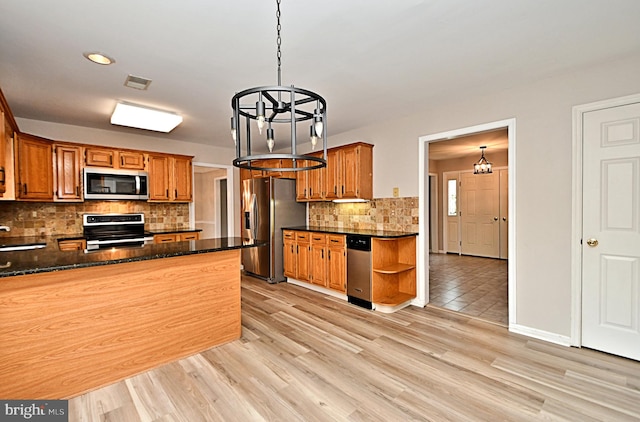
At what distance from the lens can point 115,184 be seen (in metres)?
4.29

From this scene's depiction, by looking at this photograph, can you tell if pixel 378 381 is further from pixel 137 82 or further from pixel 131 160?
pixel 131 160

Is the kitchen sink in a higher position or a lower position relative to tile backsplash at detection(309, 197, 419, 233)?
lower

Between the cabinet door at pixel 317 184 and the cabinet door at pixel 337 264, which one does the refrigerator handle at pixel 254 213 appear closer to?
the cabinet door at pixel 317 184

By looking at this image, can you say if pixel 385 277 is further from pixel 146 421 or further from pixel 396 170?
pixel 146 421

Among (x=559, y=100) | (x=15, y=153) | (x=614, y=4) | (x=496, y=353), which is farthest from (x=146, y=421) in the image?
(x=559, y=100)

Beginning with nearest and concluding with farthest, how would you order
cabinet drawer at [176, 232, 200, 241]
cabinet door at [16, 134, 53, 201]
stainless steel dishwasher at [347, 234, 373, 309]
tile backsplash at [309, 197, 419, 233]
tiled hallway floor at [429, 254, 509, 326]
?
cabinet door at [16, 134, 53, 201], tiled hallway floor at [429, 254, 509, 326], stainless steel dishwasher at [347, 234, 373, 309], tile backsplash at [309, 197, 419, 233], cabinet drawer at [176, 232, 200, 241]

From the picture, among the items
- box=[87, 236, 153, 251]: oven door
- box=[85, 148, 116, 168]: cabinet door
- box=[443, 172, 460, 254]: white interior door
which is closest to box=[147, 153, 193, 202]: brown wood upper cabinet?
box=[85, 148, 116, 168]: cabinet door

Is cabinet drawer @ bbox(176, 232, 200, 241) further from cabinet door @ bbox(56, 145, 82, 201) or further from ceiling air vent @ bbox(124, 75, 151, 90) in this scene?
ceiling air vent @ bbox(124, 75, 151, 90)

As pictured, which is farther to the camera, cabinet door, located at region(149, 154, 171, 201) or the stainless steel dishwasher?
cabinet door, located at region(149, 154, 171, 201)

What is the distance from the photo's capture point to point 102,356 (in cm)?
214

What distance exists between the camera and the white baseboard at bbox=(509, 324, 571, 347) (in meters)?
2.74

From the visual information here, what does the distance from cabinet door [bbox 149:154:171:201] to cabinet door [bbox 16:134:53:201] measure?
45.0 inches

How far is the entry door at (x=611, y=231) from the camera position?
8.06 feet

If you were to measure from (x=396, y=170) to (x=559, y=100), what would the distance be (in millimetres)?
1828
